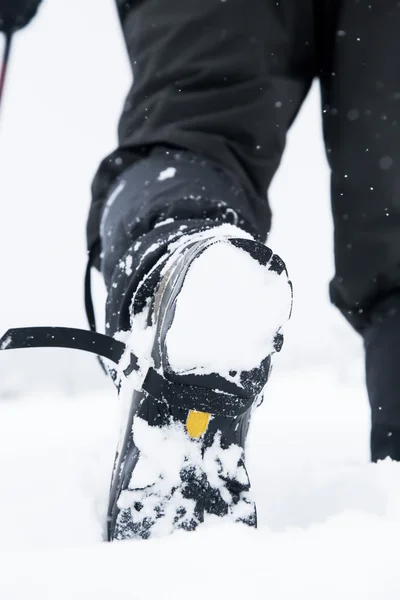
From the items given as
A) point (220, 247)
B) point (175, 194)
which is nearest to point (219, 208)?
point (175, 194)

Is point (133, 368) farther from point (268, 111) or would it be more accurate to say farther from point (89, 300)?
point (268, 111)

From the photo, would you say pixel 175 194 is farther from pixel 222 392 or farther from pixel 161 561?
pixel 161 561

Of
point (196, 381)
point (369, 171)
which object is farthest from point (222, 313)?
point (369, 171)

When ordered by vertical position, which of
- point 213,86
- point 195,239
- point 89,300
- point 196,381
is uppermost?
point 213,86

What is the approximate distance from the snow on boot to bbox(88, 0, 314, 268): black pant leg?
1.00 feet

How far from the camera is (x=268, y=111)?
1.10 m

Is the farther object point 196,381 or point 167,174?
point 167,174

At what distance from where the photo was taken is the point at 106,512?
2.71 ft

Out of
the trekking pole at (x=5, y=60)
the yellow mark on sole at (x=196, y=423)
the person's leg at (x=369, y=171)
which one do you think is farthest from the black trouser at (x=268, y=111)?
the trekking pole at (x=5, y=60)

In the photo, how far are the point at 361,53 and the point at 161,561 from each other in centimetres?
103

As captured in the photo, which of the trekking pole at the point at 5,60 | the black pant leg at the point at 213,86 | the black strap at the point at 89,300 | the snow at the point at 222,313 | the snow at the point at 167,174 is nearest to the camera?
the snow at the point at 222,313

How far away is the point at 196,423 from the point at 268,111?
2.06ft

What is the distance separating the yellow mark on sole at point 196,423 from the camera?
751 millimetres

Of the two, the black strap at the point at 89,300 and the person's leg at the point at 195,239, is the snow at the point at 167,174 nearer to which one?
the person's leg at the point at 195,239
